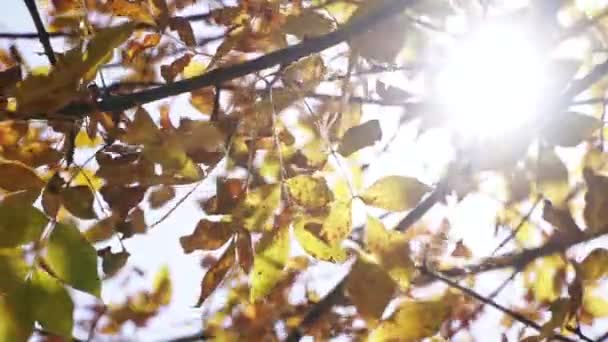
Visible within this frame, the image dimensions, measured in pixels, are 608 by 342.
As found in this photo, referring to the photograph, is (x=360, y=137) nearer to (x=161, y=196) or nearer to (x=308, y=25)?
(x=308, y=25)

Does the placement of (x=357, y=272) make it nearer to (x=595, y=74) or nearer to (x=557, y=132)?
(x=557, y=132)

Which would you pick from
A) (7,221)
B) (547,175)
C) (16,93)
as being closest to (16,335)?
(7,221)

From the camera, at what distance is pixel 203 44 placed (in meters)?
2.32

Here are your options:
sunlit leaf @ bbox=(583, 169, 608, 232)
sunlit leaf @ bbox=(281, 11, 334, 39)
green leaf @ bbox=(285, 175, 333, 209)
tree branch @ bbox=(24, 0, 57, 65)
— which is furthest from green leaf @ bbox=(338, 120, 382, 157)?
tree branch @ bbox=(24, 0, 57, 65)

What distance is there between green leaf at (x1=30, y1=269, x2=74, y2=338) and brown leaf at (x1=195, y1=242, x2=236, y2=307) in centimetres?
40

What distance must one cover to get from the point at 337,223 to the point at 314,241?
0.08 metres

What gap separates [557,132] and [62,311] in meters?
1.12

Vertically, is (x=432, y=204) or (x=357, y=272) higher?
(x=357, y=272)

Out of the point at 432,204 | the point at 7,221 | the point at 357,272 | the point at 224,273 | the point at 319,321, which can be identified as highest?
the point at 7,221

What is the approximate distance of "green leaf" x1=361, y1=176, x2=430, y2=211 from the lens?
4.93 feet

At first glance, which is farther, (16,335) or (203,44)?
(203,44)

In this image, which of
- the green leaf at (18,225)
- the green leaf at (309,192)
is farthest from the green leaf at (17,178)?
the green leaf at (309,192)

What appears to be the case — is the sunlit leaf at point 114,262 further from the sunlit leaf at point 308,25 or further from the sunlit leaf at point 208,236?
the sunlit leaf at point 308,25

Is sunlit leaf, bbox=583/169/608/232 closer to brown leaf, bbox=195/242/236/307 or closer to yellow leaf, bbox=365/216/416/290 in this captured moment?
yellow leaf, bbox=365/216/416/290
